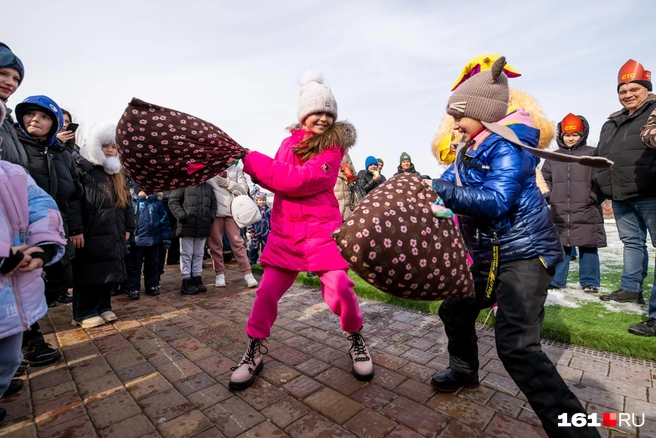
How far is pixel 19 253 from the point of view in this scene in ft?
6.11

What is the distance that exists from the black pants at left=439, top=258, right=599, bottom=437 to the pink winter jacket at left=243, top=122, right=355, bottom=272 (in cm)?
111

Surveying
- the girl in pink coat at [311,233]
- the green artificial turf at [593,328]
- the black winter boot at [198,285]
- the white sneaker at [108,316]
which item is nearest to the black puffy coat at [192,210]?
the black winter boot at [198,285]

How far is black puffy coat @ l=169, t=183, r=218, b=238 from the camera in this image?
17.2 ft

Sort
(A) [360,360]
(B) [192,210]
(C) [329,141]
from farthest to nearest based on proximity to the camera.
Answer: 1. (B) [192,210]
2. (A) [360,360]
3. (C) [329,141]

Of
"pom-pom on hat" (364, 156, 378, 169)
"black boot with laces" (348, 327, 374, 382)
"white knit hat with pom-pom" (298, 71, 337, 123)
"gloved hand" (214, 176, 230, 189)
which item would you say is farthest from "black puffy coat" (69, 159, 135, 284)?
"pom-pom on hat" (364, 156, 378, 169)

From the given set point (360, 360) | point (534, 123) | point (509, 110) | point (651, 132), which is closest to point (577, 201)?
point (534, 123)

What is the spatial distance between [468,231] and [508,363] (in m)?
0.78

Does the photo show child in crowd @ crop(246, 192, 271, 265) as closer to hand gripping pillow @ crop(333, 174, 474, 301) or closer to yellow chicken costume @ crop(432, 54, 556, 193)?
yellow chicken costume @ crop(432, 54, 556, 193)

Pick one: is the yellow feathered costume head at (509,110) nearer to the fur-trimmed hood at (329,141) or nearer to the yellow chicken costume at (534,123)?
the yellow chicken costume at (534,123)

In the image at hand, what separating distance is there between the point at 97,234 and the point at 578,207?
6.19 m

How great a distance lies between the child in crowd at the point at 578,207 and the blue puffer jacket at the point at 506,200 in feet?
11.2

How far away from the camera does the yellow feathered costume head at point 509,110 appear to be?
2518mm

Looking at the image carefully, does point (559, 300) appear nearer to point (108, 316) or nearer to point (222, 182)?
point (222, 182)

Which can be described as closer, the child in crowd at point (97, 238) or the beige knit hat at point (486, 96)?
the beige knit hat at point (486, 96)
